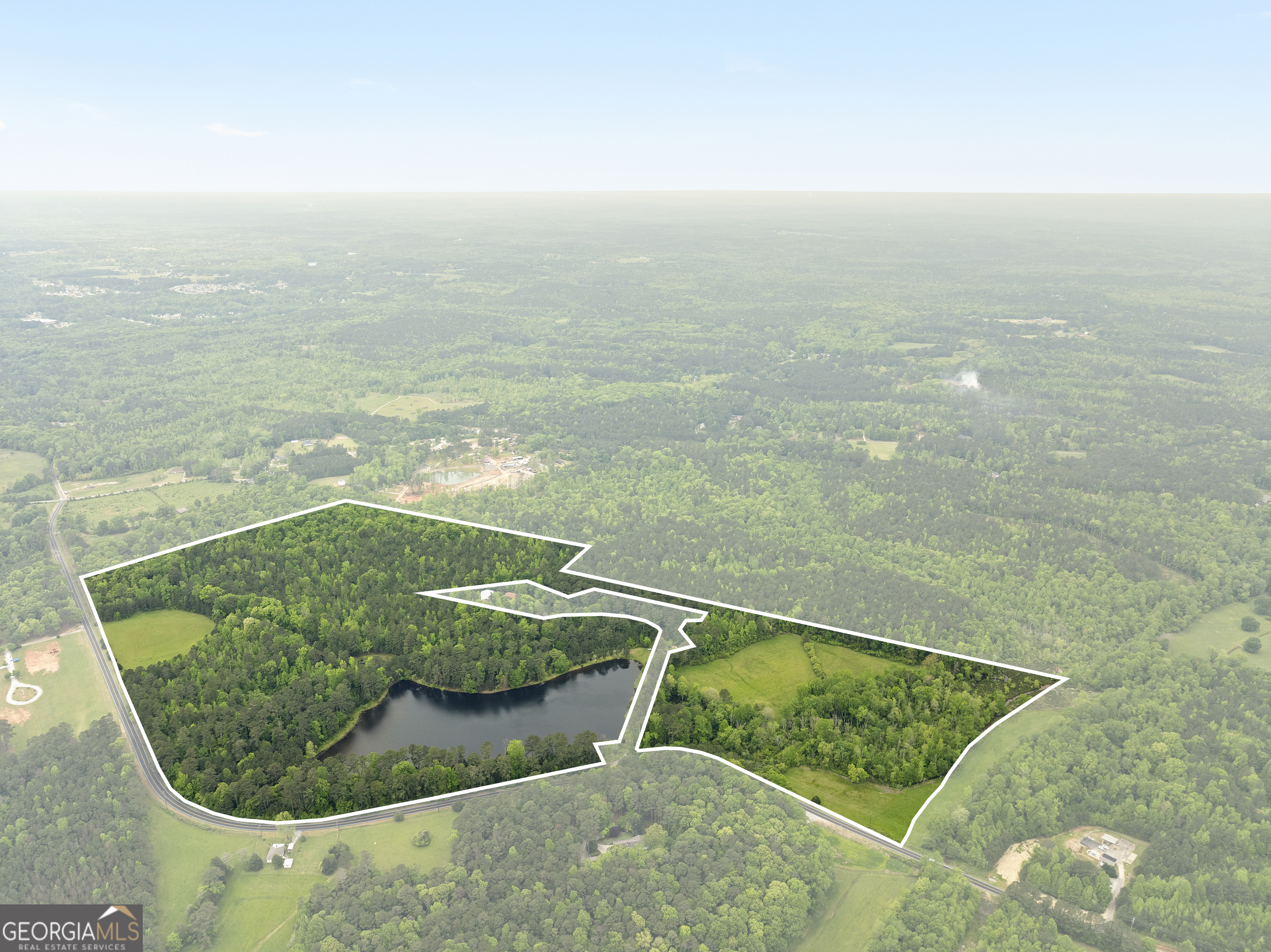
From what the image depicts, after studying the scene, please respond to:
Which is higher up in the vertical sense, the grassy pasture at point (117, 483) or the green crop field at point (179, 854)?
the grassy pasture at point (117, 483)

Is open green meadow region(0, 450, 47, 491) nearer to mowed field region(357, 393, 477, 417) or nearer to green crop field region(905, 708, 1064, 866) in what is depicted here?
mowed field region(357, 393, 477, 417)

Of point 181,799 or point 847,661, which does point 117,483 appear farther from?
point 847,661

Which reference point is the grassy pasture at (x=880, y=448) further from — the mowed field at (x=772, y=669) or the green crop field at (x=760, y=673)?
the green crop field at (x=760, y=673)

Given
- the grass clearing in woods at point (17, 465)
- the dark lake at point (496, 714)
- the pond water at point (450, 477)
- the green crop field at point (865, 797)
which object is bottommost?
the dark lake at point (496, 714)

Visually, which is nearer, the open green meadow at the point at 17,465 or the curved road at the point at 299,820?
the curved road at the point at 299,820

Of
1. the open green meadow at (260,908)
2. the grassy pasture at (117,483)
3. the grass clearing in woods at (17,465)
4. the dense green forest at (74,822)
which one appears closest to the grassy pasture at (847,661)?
the open green meadow at (260,908)

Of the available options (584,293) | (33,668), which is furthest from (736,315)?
(33,668)

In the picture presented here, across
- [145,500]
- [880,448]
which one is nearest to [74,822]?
[145,500]

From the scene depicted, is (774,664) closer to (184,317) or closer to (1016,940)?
(1016,940)
